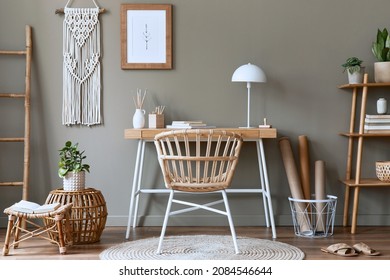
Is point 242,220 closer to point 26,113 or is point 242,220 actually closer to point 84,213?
point 84,213

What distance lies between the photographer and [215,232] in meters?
4.69

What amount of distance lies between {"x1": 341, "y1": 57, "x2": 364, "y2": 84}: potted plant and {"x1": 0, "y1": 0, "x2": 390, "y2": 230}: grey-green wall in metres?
0.21

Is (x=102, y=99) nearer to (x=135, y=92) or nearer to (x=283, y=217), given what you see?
(x=135, y=92)

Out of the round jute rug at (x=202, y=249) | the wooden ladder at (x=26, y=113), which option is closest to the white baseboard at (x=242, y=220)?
the wooden ladder at (x=26, y=113)

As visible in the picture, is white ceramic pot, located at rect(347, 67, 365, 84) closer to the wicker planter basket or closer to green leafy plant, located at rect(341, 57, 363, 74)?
green leafy plant, located at rect(341, 57, 363, 74)

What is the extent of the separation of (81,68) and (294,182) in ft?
6.61

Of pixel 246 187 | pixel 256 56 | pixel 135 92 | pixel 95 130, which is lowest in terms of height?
pixel 246 187

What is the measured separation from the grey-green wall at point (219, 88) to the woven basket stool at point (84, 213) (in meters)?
0.71

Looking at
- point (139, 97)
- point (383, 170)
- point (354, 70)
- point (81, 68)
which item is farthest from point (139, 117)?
point (383, 170)

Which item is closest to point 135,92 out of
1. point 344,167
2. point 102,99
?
point 102,99

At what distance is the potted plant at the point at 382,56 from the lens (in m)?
4.73

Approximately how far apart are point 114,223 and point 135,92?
113cm

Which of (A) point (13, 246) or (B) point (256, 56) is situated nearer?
(A) point (13, 246)

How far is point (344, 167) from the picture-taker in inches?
197
